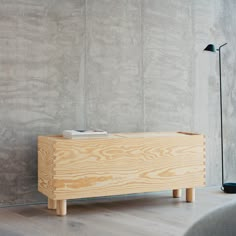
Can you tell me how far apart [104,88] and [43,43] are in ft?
2.36

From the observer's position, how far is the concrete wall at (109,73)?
389 centimetres

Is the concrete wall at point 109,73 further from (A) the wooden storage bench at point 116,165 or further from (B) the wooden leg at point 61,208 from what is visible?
(B) the wooden leg at point 61,208

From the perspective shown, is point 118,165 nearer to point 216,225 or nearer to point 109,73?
point 109,73

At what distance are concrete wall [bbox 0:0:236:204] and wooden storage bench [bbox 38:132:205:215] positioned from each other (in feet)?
1.07

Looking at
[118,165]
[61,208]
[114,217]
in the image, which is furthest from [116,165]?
[61,208]

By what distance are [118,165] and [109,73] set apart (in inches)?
40.4

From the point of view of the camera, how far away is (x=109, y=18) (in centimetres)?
428

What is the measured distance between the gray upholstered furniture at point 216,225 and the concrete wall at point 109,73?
2.97 meters

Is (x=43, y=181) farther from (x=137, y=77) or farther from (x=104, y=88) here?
(x=137, y=77)

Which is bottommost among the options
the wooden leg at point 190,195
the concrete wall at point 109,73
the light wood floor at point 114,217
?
the light wood floor at point 114,217

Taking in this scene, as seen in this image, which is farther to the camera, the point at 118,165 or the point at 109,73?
the point at 109,73

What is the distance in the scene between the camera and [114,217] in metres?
3.50

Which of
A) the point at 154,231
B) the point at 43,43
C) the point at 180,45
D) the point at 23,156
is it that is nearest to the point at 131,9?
the point at 180,45

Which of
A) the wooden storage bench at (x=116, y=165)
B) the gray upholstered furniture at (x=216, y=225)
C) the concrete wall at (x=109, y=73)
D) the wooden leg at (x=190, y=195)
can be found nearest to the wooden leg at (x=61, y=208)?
the wooden storage bench at (x=116, y=165)
